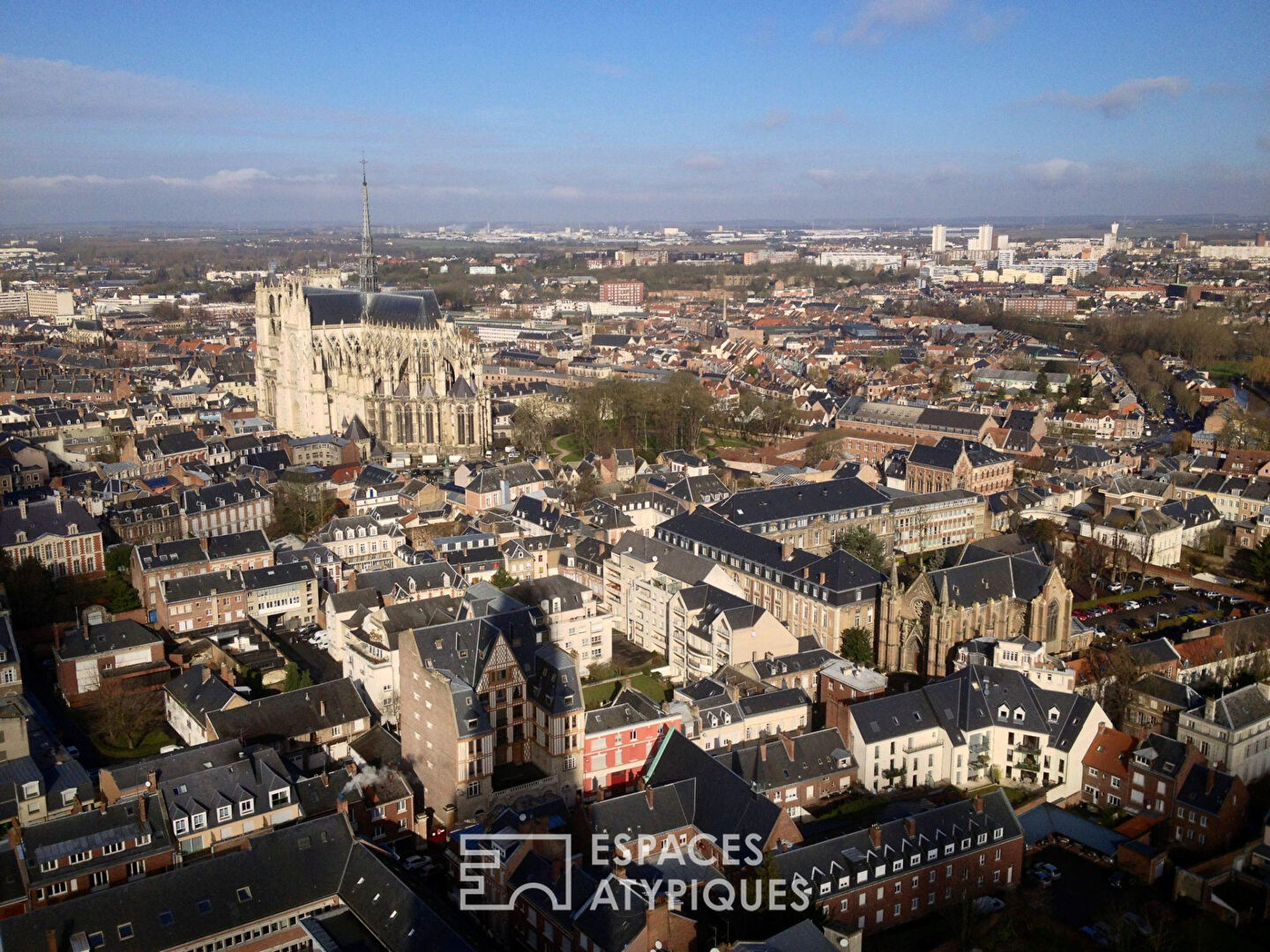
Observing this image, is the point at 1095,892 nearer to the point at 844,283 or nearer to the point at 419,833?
the point at 419,833

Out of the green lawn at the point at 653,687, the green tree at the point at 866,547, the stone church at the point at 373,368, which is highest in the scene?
the stone church at the point at 373,368

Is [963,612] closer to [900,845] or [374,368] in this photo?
[900,845]

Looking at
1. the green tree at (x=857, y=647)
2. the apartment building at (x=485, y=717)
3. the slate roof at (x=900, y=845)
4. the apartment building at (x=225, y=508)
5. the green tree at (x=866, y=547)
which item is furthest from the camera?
the apartment building at (x=225, y=508)

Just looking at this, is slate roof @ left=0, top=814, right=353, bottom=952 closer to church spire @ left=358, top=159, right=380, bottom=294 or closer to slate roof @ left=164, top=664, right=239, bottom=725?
slate roof @ left=164, top=664, right=239, bottom=725

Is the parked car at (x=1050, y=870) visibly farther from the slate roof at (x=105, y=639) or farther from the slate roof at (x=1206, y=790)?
the slate roof at (x=105, y=639)

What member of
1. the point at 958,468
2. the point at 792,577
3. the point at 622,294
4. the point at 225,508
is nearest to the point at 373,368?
the point at 225,508

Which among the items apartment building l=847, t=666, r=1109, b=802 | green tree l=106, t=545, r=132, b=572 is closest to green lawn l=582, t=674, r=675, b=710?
apartment building l=847, t=666, r=1109, b=802

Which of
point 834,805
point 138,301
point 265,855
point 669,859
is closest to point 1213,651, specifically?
point 834,805

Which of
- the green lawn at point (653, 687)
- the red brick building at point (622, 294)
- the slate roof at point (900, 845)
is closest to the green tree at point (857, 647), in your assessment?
the green lawn at point (653, 687)
